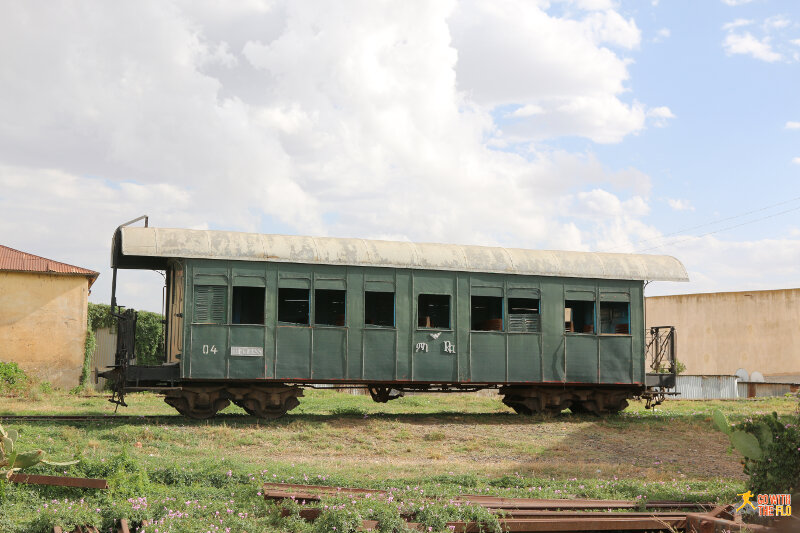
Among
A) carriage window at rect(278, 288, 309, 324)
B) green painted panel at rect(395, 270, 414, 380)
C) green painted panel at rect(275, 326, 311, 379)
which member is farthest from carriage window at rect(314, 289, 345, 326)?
green painted panel at rect(395, 270, 414, 380)

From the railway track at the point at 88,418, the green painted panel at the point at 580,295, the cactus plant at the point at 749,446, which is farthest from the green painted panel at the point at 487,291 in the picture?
the cactus plant at the point at 749,446

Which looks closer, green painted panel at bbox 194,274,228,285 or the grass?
the grass

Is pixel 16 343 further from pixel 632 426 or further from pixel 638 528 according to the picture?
pixel 638 528

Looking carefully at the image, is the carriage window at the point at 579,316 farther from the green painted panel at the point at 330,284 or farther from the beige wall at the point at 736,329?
the beige wall at the point at 736,329

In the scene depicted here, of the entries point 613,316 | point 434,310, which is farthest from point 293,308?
point 613,316

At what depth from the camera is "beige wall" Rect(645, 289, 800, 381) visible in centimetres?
3722

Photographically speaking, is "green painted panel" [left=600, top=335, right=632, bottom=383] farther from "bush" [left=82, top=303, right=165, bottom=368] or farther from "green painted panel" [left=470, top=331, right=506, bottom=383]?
"bush" [left=82, top=303, right=165, bottom=368]

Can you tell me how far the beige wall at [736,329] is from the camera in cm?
3722

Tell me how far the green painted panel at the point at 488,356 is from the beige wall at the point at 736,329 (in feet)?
85.5

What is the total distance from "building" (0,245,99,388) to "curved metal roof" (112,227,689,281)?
9726mm

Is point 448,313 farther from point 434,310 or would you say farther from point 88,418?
point 88,418

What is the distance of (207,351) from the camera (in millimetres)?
14914

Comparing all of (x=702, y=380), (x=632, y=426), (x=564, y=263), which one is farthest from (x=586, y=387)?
(x=702, y=380)

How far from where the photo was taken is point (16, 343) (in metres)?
24.1
